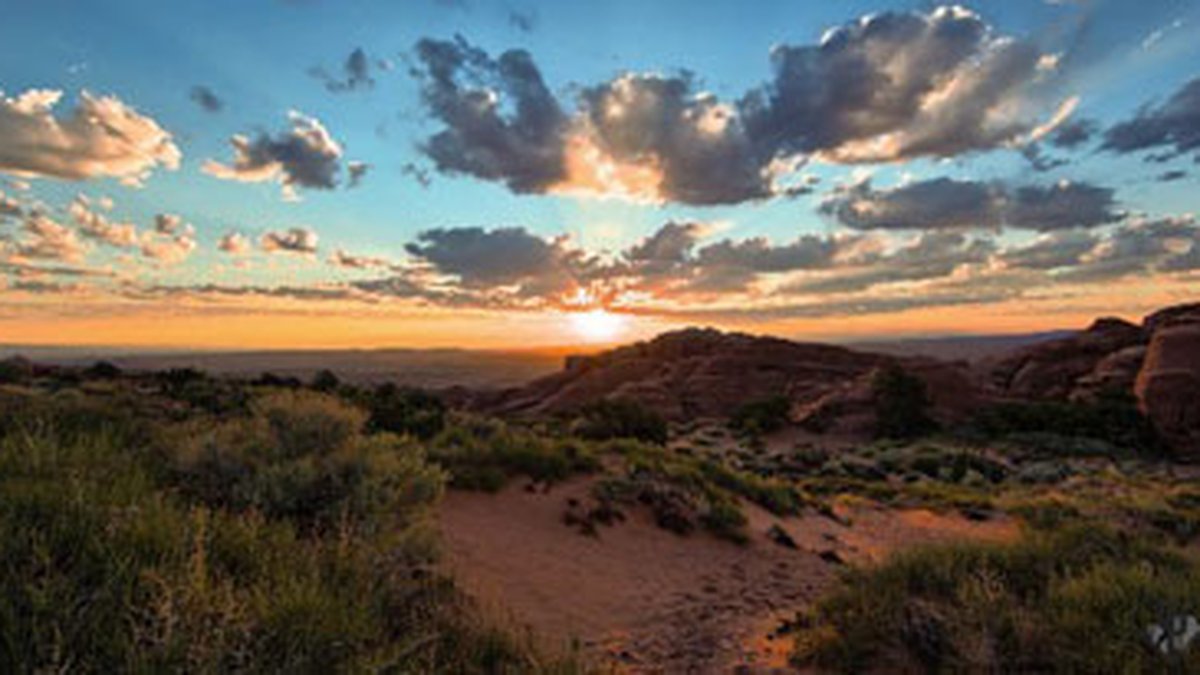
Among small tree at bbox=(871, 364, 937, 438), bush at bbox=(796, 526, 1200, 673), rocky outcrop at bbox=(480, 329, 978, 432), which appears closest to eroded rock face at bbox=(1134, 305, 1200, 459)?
rocky outcrop at bbox=(480, 329, 978, 432)

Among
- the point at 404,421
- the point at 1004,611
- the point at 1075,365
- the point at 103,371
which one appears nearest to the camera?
the point at 1004,611

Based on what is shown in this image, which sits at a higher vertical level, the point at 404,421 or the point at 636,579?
the point at 404,421

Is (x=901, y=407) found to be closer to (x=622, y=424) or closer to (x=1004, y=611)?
(x=622, y=424)

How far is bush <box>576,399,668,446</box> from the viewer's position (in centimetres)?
2461

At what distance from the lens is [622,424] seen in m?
25.4

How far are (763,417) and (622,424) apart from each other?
21.6m

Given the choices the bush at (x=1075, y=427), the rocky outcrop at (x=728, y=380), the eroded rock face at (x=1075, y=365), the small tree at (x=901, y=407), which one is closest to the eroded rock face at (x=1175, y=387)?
the bush at (x=1075, y=427)

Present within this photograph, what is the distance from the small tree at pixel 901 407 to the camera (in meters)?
39.3

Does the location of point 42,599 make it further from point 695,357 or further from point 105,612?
point 695,357

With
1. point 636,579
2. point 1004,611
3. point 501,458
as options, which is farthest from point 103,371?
point 1004,611

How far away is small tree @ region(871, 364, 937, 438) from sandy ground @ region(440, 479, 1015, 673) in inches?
1117

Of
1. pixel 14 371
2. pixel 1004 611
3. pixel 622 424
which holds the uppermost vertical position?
pixel 14 371

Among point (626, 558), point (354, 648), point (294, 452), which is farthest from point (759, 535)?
point (354, 648)

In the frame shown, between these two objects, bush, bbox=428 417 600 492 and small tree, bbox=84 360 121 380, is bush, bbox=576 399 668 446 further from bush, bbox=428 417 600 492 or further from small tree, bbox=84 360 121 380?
small tree, bbox=84 360 121 380
